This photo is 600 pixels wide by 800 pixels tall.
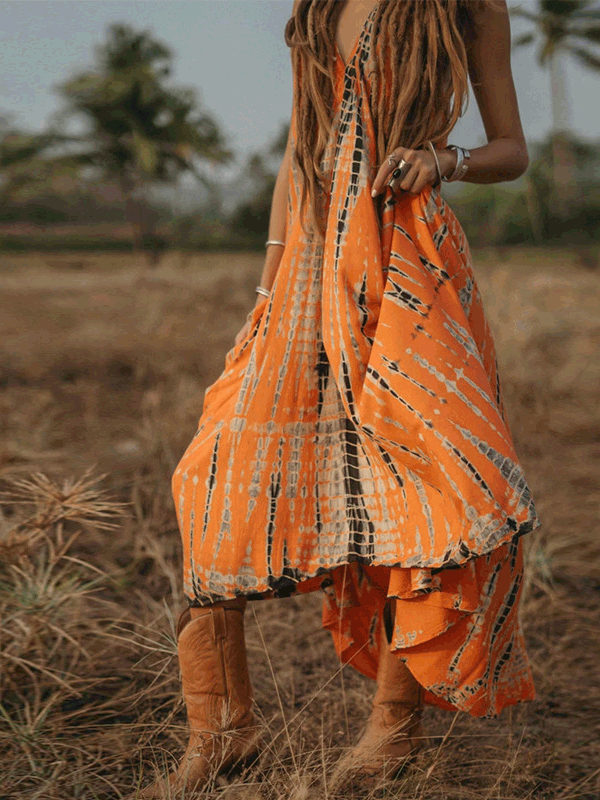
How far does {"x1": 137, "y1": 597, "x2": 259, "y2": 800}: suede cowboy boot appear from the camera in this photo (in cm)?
133

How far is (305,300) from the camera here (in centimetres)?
131

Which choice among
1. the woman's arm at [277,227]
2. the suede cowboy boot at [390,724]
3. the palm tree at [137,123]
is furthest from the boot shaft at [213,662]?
the palm tree at [137,123]

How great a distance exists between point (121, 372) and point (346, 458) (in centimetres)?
439

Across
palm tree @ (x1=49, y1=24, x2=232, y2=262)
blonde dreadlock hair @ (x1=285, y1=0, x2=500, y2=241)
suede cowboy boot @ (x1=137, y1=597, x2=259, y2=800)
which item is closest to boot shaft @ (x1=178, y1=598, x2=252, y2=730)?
suede cowboy boot @ (x1=137, y1=597, x2=259, y2=800)

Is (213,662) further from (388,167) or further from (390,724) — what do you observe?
(388,167)

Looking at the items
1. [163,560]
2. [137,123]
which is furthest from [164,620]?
[137,123]

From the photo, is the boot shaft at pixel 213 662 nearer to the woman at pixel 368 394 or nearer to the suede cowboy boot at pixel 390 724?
the woman at pixel 368 394

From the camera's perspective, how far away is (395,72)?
1.24 meters

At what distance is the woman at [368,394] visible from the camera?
119cm

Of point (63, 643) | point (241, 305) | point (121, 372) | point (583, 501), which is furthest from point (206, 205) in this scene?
point (63, 643)

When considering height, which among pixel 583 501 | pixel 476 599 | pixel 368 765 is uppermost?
pixel 476 599

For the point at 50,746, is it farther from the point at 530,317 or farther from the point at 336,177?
the point at 530,317

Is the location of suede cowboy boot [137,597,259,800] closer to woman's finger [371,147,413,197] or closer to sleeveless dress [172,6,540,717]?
sleeveless dress [172,6,540,717]

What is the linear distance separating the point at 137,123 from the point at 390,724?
844 inches
